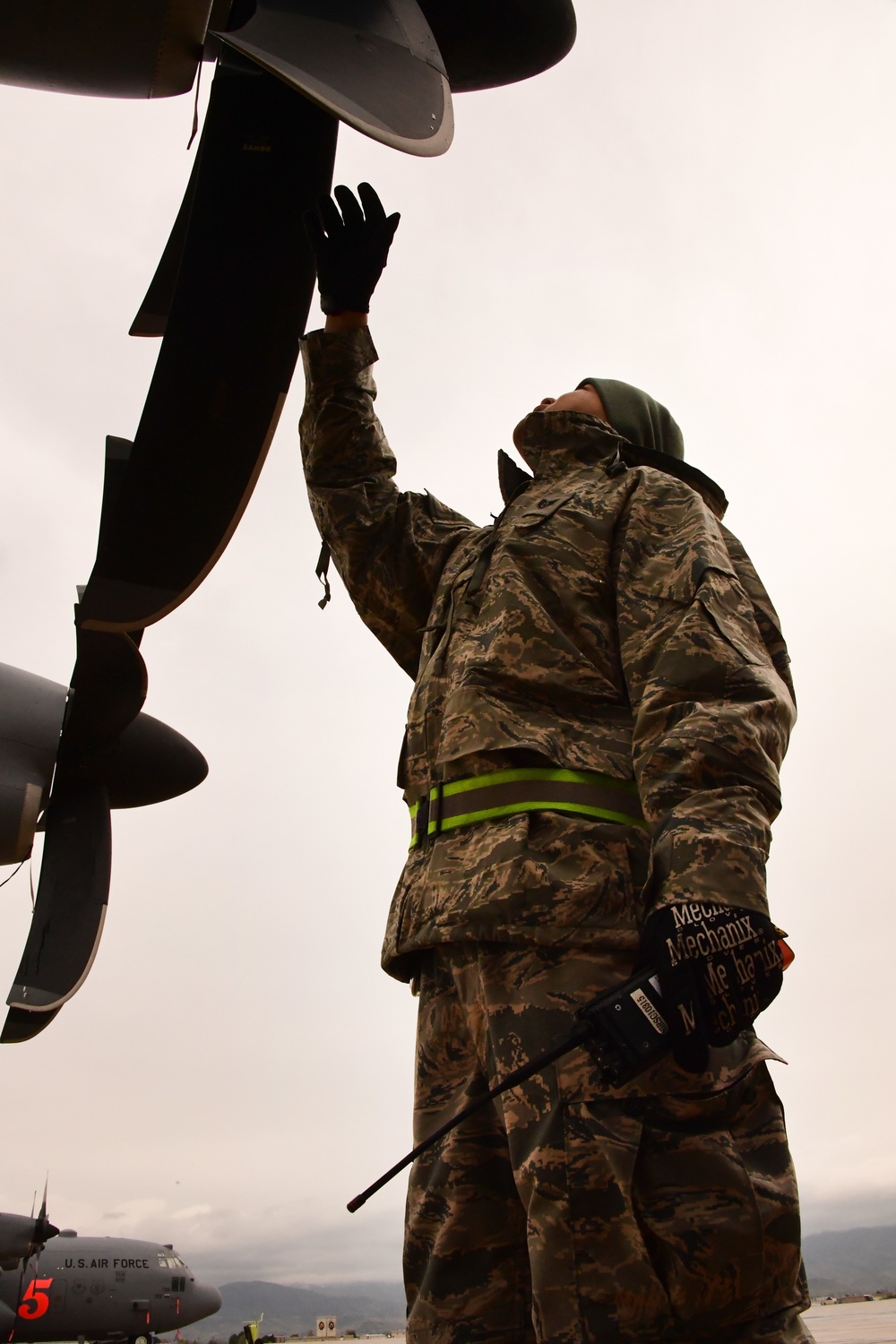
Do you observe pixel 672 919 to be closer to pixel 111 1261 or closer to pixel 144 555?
pixel 144 555

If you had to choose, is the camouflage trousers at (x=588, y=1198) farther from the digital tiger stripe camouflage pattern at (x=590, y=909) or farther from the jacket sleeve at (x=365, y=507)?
the jacket sleeve at (x=365, y=507)

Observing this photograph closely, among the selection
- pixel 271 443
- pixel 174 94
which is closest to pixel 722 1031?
pixel 271 443

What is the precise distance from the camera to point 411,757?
2.75 meters

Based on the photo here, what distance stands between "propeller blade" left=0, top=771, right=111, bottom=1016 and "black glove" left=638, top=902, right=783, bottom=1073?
4924mm

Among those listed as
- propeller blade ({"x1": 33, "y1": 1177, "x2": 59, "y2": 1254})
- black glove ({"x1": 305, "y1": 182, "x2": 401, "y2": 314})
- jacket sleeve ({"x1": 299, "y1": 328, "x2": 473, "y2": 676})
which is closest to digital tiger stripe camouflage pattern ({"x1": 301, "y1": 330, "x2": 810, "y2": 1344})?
jacket sleeve ({"x1": 299, "y1": 328, "x2": 473, "y2": 676})

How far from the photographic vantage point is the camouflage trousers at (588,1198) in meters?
1.84

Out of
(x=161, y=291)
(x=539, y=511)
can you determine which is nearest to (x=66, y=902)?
(x=161, y=291)

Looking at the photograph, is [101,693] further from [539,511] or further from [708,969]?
[708,969]

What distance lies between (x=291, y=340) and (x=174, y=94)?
78 centimetres

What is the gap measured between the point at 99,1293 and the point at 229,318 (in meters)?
23.6

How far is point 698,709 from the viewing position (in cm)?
213

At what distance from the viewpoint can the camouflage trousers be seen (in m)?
1.84

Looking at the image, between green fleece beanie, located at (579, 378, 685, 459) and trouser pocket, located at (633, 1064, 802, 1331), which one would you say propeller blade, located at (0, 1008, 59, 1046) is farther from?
trouser pocket, located at (633, 1064, 802, 1331)

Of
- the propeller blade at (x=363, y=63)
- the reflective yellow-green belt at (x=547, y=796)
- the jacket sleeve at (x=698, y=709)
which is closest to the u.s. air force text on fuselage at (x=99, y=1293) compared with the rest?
the reflective yellow-green belt at (x=547, y=796)
